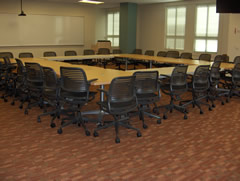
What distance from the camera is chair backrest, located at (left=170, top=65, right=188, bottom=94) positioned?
512 centimetres

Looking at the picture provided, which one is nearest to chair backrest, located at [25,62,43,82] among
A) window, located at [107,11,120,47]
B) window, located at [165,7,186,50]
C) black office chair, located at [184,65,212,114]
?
black office chair, located at [184,65,212,114]

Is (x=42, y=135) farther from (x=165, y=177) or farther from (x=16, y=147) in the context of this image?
(x=165, y=177)

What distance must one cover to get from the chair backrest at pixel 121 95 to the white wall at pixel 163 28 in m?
7.17

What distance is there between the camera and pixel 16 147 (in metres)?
3.80

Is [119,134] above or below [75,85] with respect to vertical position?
below

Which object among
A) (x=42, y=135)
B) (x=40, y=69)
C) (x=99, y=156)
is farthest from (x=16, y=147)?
(x=40, y=69)

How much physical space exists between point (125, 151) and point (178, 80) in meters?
2.04

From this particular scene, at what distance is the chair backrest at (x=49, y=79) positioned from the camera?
185 inches

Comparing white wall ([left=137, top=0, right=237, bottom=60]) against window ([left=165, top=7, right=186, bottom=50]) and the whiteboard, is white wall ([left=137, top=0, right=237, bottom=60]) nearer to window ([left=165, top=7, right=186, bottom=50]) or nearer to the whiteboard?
window ([left=165, top=7, right=186, bottom=50])

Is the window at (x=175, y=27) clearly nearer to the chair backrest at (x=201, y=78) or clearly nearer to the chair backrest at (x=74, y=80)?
the chair backrest at (x=201, y=78)

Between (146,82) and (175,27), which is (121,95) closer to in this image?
(146,82)

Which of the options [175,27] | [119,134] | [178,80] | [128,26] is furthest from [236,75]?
[128,26]

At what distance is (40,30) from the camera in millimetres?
13000

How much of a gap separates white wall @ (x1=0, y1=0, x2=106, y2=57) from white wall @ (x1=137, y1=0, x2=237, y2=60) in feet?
8.09
